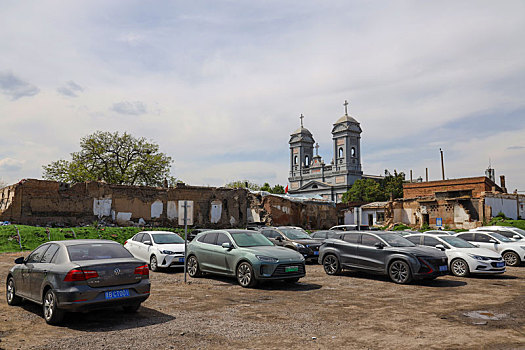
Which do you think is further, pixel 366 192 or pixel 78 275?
pixel 366 192

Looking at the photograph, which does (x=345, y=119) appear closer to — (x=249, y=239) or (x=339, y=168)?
(x=339, y=168)

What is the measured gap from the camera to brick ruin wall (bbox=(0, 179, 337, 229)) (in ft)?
91.3

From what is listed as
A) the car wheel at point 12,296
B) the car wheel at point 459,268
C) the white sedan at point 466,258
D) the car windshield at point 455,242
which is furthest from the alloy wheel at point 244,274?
the car windshield at point 455,242

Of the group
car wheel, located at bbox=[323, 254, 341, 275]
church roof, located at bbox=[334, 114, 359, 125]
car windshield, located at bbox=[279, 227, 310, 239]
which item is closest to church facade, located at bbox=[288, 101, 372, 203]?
church roof, located at bbox=[334, 114, 359, 125]

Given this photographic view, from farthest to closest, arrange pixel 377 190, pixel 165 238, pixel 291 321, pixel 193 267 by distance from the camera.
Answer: pixel 377 190 < pixel 165 238 < pixel 193 267 < pixel 291 321

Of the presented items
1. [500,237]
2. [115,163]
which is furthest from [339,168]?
[500,237]

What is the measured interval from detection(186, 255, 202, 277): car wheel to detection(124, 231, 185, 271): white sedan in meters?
1.14

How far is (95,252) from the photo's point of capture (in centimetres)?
773

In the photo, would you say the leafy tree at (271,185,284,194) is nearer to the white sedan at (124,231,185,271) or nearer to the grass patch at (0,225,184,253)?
the grass patch at (0,225,184,253)

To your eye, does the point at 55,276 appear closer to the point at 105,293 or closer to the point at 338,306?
the point at 105,293

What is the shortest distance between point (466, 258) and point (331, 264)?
447 cm

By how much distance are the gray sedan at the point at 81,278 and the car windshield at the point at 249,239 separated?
474cm

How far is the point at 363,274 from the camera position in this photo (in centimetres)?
1446

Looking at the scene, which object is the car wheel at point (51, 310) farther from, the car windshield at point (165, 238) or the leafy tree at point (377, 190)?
the leafy tree at point (377, 190)
